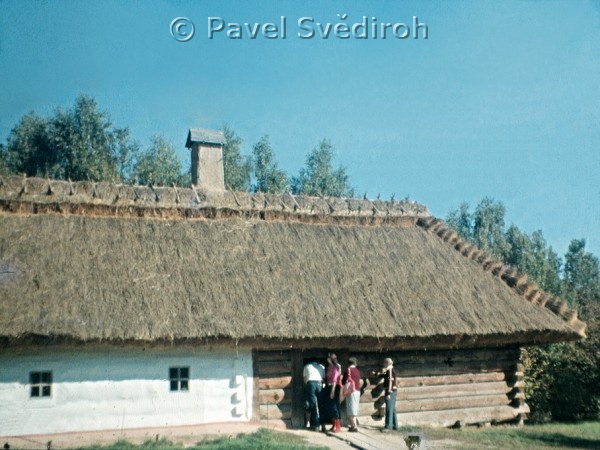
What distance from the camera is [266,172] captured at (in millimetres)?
39156

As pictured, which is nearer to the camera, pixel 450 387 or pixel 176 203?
pixel 450 387

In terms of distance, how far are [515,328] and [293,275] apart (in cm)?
569

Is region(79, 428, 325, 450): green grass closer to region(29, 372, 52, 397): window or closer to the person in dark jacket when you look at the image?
region(29, 372, 52, 397): window

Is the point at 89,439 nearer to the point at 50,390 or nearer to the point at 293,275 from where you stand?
the point at 50,390

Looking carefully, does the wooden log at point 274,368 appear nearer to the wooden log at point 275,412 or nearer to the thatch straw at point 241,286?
the wooden log at point 275,412

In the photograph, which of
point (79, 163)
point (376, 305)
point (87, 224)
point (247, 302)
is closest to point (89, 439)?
point (247, 302)

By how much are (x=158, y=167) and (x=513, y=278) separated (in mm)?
24141

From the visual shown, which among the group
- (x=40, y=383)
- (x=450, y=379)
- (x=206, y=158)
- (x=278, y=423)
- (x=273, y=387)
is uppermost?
(x=206, y=158)

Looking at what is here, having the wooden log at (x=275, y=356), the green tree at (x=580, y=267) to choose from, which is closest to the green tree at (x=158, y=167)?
the wooden log at (x=275, y=356)

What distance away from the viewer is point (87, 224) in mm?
15125

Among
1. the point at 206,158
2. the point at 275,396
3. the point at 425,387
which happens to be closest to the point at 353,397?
the point at 275,396

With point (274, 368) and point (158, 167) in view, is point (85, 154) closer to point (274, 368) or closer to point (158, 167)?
point (158, 167)

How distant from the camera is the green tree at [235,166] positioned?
123 ft

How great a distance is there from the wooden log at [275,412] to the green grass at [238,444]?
1.55 meters
